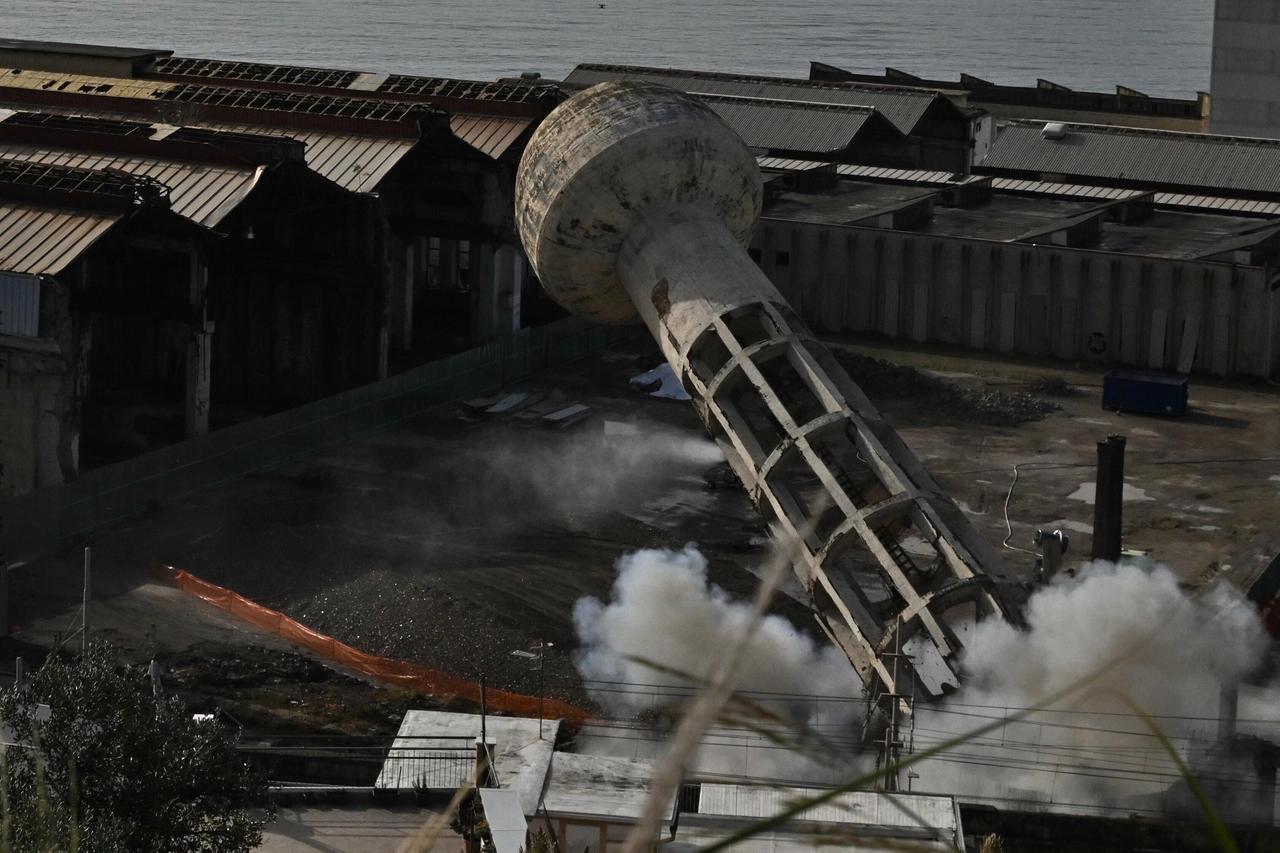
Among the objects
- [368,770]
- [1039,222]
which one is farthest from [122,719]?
[1039,222]

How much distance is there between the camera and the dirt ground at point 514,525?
30719mm

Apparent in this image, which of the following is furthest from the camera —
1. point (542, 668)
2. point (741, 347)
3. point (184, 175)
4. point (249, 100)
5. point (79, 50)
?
point (79, 50)

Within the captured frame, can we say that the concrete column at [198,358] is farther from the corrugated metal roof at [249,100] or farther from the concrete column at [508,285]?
the concrete column at [508,285]

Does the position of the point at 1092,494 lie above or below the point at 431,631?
above

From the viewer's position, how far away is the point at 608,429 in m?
44.5

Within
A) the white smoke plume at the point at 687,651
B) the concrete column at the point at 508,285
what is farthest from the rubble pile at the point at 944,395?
the white smoke plume at the point at 687,651

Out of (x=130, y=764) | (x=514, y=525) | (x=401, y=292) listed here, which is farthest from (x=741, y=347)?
(x=401, y=292)

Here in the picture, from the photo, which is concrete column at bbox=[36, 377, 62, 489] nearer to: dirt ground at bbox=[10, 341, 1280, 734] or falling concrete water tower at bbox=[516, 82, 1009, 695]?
dirt ground at bbox=[10, 341, 1280, 734]

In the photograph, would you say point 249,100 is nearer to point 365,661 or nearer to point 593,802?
point 365,661

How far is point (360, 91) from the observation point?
178 ft

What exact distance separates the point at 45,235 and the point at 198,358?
428 cm

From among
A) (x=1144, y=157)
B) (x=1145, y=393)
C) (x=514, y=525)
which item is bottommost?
(x=514, y=525)

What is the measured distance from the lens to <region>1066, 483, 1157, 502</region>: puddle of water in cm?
3978

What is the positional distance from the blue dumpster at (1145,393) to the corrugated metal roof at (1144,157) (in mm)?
17812
